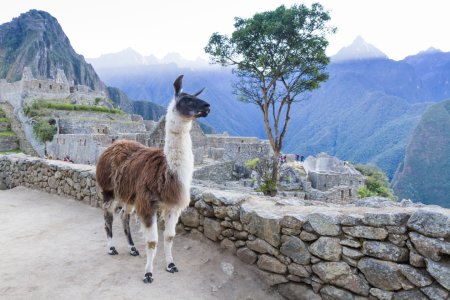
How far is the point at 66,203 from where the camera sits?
621 cm

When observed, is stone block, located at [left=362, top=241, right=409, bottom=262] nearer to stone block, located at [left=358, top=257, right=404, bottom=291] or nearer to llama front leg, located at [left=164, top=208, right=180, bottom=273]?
stone block, located at [left=358, top=257, right=404, bottom=291]

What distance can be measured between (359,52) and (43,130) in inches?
4262

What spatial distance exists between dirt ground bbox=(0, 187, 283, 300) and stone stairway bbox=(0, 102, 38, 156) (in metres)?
24.9

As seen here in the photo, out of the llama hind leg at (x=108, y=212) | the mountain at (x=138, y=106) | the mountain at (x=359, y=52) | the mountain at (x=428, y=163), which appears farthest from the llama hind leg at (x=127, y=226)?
the mountain at (x=359, y=52)

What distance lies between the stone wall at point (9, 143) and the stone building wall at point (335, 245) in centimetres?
2960

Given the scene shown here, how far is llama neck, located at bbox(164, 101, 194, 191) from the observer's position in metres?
2.99

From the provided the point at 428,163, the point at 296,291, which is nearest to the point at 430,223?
the point at 296,291

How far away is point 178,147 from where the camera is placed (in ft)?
9.93

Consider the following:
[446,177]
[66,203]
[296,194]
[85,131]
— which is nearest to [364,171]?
[446,177]

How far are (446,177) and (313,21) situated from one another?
49.7 meters

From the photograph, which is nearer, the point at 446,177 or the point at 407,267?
the point at 407,267

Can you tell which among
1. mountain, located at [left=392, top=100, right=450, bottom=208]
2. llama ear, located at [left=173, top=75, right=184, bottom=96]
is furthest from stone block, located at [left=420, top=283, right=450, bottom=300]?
mountain, located at [left=392, top=100, right=450, bottom=208]

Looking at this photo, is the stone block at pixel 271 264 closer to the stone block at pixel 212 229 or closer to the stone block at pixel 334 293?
the stone block at pixel 334 293

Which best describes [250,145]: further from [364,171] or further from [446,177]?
[446,177]
